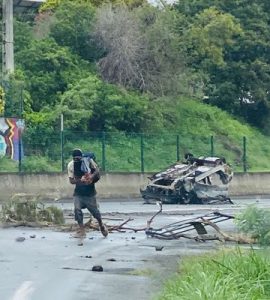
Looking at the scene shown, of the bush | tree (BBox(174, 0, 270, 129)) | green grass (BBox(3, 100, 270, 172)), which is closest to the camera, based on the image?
the bush

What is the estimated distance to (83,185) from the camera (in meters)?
22.1

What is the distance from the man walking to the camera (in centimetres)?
2194

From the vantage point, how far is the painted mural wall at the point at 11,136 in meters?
40.4

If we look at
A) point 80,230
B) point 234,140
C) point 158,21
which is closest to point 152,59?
point 158,21

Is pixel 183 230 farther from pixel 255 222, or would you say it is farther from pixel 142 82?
pixel 142 82

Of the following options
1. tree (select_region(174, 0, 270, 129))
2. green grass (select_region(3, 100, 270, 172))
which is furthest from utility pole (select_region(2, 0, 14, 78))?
tree (select_region(174, 0, 270, 129))

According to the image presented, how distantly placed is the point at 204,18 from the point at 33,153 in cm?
2019

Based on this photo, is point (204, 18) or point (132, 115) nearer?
point (132, 115)

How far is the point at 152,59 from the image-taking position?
51.4 meters

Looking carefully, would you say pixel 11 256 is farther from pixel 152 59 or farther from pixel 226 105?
pixel 226 105

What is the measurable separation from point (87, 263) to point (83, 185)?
568 centimetres

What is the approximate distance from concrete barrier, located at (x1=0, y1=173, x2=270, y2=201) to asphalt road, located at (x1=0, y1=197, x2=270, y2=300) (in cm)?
1114

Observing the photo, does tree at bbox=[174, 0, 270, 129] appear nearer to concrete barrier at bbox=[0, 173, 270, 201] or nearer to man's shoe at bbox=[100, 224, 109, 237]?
concrete barrier at bbox=[0, 173, 270, 201]

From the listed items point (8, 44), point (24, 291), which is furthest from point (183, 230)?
point (8, 44)
